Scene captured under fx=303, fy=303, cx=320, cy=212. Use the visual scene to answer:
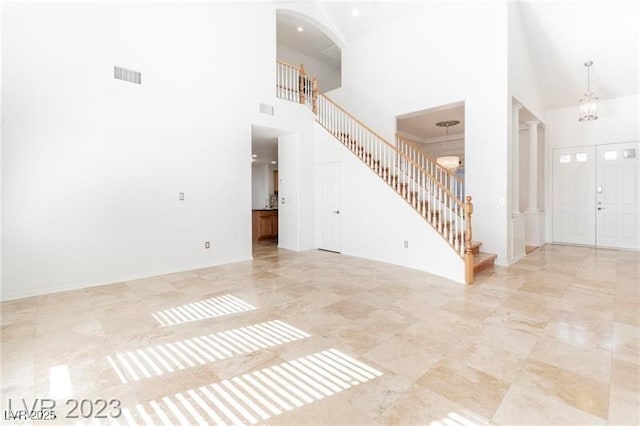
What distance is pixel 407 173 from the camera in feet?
20.2

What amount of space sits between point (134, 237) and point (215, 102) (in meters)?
2.89

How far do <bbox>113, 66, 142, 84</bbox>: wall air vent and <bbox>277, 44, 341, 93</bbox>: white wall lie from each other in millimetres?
5970

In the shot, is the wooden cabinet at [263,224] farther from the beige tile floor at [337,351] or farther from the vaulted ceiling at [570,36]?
the vaulted ceiling at [570,36]

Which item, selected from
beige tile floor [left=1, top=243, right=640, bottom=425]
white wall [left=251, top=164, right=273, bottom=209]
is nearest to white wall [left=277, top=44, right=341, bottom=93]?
white wall [left=251, top=164, right=273, bottom=209]

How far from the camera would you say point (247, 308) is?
3729mm

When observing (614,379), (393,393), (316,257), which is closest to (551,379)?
(614,379)

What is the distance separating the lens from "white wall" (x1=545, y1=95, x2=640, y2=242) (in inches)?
282

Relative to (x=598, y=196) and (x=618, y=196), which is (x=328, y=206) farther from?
(x=618, y=196)

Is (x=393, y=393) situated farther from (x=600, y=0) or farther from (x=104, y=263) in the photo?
(x=600, y=0)

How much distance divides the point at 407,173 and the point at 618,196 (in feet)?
18.4

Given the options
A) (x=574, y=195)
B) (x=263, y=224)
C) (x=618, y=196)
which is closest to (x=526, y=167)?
(x=574, y=195)

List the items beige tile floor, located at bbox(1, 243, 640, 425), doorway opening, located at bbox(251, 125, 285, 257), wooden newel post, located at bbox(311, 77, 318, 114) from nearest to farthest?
beige tile floor, located at bbox(1, 243, 640, 425) → doorway opening, located at bbox(251, 125, 285, 257) → wooden newel post, located at bbox(311, 77, 318, 114)

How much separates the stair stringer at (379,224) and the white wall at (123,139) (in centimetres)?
214

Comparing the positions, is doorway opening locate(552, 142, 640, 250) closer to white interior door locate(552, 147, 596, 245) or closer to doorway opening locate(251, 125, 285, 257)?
white interior door locate(552, 147, 596, 245)
